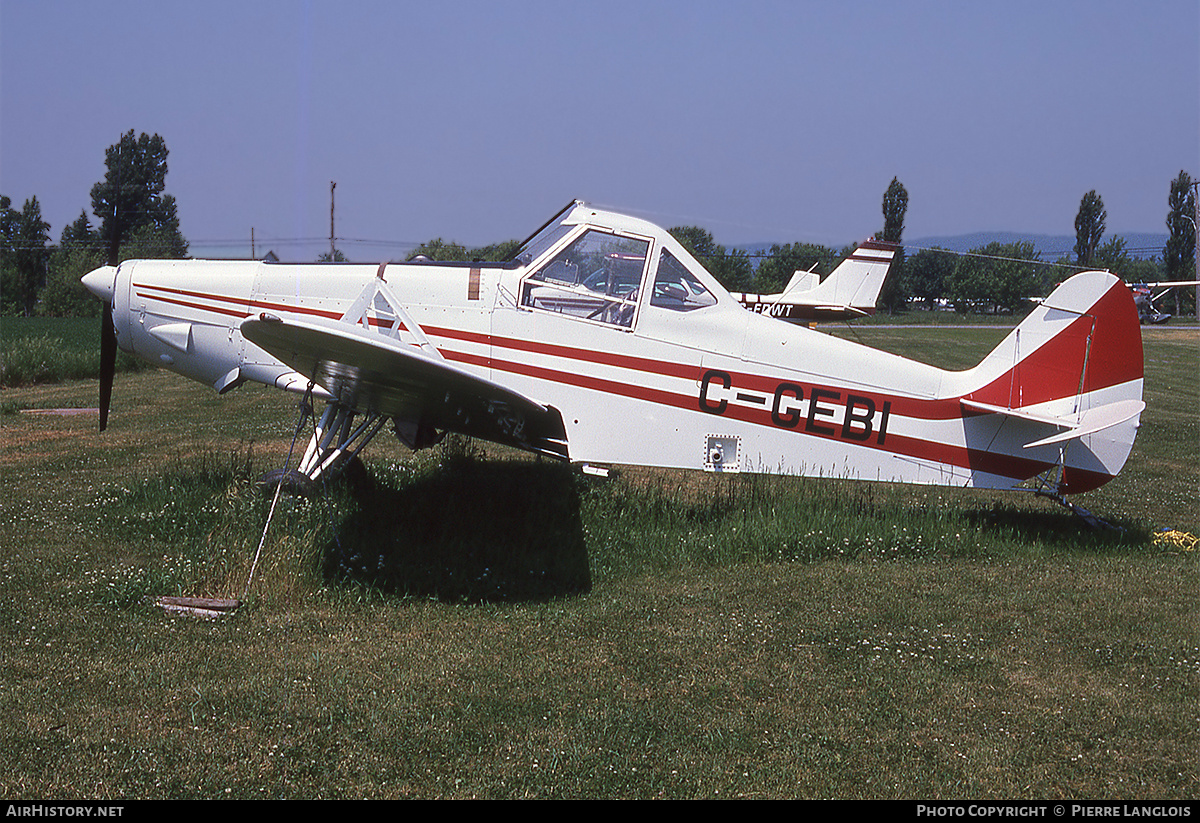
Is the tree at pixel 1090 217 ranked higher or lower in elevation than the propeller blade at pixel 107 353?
higher

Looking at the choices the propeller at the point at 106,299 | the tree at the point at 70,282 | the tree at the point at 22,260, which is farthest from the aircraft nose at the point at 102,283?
the tree at the point at 22,260

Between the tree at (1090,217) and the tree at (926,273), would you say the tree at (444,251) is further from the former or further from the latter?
the tree at (1090,217)

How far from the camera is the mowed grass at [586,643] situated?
3.68m

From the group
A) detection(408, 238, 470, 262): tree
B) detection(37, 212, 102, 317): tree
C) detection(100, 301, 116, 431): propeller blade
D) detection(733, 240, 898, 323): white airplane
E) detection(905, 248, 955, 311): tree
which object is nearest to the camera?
detection(100, 301, 116, 431): propeller blade

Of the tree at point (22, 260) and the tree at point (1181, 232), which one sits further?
the tree at point (1181, 232)

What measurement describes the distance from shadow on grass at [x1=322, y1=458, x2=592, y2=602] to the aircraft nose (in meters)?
2.70

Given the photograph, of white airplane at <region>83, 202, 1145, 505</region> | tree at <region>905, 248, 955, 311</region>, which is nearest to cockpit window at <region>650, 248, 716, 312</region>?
white airplane at <region>83, 202, 1145, 505</region>

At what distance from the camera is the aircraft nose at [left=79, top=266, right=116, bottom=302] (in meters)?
7.31

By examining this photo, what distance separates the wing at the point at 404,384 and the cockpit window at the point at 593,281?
0.86 meters

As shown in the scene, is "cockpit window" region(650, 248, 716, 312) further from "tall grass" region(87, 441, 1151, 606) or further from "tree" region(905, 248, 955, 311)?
"tree" region(905, 248, 955, 311)

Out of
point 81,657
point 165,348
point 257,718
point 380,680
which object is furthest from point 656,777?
point 165,348

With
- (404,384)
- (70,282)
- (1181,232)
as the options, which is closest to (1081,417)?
(404,384)

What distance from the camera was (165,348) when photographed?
718 centimetres

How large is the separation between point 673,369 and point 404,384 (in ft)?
7.04
